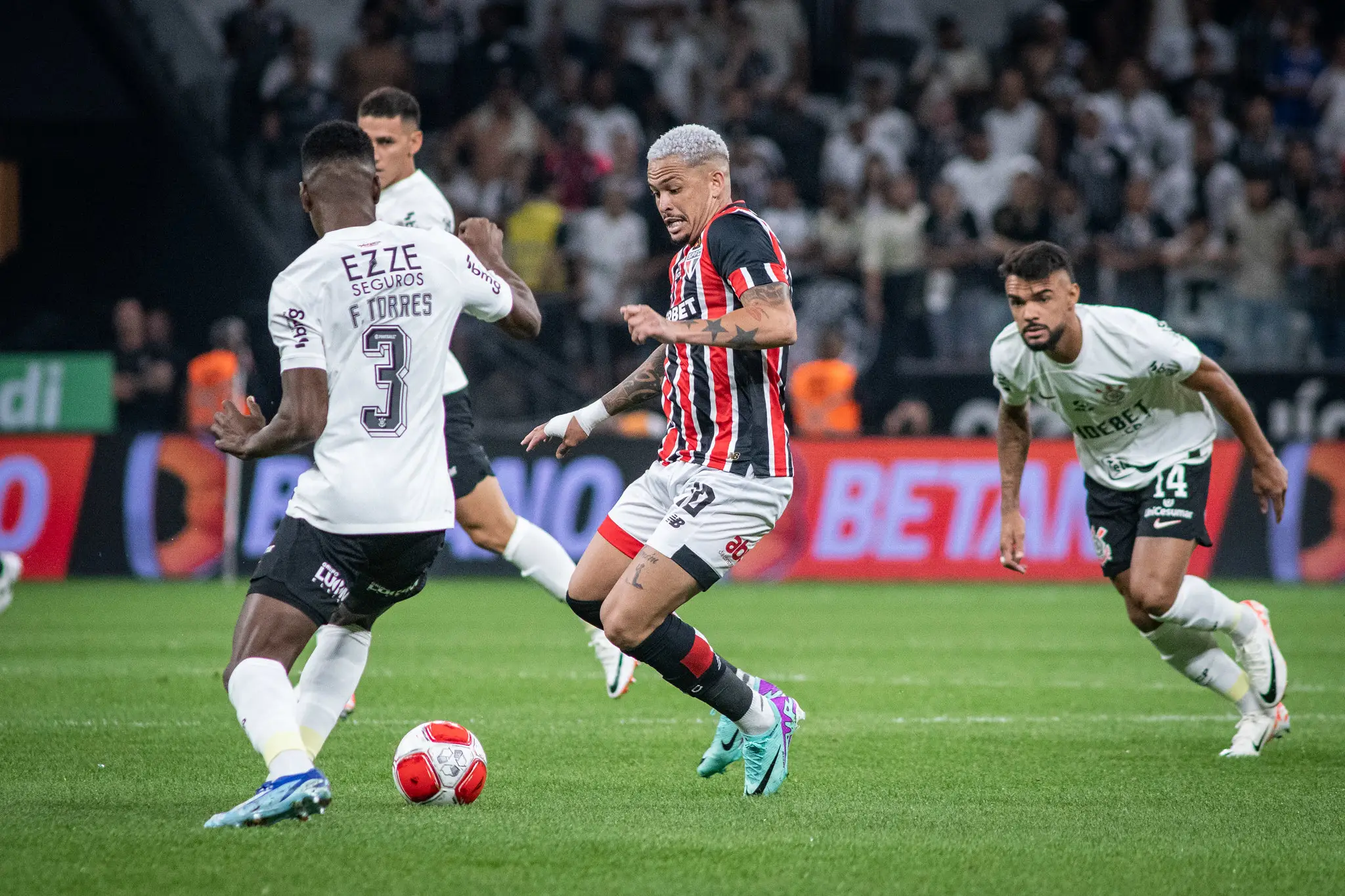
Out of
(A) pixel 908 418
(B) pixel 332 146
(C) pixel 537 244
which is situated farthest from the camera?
(C) pixel 537 244

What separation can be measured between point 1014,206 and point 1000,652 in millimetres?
6851

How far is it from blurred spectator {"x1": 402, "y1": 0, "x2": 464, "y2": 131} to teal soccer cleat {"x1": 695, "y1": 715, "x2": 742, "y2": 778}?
14.7 m

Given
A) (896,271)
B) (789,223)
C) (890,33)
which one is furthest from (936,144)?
(890,33)

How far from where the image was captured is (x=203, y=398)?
1623cm

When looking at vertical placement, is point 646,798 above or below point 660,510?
below

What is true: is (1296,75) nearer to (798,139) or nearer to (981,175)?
(981,175)

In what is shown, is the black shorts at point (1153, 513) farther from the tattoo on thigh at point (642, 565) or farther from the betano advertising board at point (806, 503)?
the betano advertising board at point (806, 503)

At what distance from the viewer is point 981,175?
58.7 feet

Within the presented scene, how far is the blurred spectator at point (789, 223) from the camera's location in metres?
17.5

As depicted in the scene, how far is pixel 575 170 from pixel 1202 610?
1227cm

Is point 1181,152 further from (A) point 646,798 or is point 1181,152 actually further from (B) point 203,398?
(A) point 646,798

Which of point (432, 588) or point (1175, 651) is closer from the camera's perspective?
point (1175, 651)

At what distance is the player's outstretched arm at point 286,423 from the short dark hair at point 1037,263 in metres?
3.05

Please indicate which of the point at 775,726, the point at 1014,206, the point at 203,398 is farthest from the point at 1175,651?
the point at 203,398
